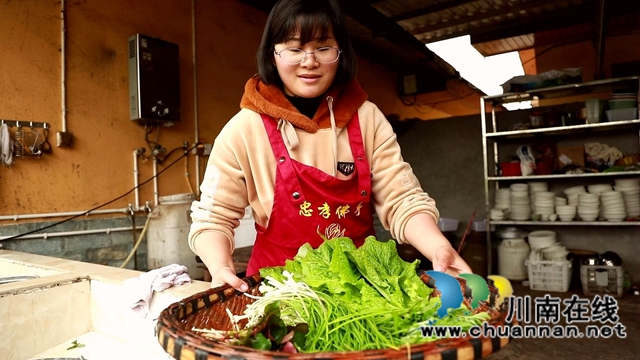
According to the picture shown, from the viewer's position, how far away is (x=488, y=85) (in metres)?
8.36

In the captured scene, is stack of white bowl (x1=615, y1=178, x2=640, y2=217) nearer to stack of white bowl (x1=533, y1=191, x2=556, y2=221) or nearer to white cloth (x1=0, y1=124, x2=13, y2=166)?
stack of white bowl (x1=533, y1=191, x2=556, y2=221)

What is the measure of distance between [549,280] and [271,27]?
4898 millimetres

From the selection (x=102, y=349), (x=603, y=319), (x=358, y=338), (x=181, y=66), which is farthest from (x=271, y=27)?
(x=181, y=66)

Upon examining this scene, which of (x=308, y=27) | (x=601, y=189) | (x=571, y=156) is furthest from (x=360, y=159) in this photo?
(x=571, y=156)

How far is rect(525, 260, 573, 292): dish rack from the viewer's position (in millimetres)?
4898

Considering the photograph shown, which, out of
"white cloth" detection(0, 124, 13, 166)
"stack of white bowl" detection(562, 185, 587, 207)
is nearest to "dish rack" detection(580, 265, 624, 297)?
"stack of white bowl" detection(562, 185, 587, 207)

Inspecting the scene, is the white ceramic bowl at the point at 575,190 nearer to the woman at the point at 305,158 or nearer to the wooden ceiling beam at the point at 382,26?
the wooden ceiling beam at the point at 382,26

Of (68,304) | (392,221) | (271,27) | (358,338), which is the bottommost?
(68,304)

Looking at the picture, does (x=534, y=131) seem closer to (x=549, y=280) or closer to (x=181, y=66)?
(x=549, y=280)

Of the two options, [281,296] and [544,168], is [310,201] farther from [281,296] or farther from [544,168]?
[544,168]

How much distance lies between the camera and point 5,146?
3074 mm

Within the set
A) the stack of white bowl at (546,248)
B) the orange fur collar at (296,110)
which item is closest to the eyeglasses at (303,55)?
the orange fur collar at (296,110)

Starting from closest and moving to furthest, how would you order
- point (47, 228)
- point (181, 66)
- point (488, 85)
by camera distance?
point (47, 228) → point (181, 66) → point (488, 85)

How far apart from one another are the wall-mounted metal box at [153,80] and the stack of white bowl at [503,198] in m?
4.20
